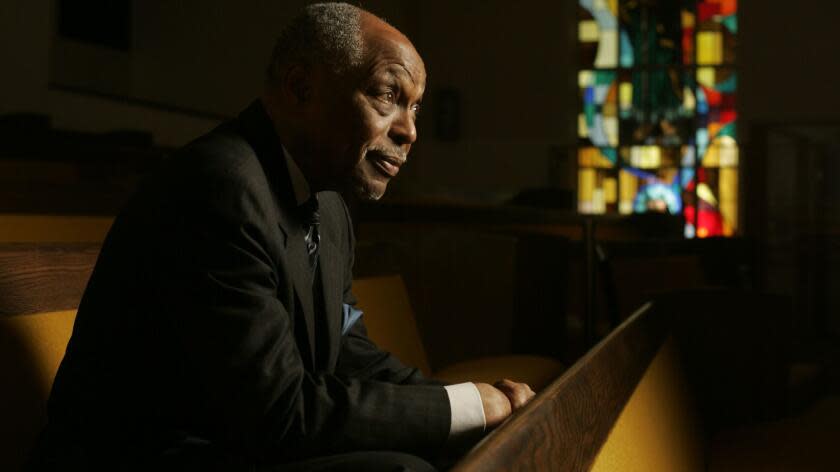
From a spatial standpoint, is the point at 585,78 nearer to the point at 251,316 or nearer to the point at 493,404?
the point at 493,404

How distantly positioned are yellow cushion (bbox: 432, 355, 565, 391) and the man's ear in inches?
53.1

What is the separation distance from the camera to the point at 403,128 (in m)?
1.29

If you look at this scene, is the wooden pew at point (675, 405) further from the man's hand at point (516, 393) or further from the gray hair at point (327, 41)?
the gray hair at point (327, 41)

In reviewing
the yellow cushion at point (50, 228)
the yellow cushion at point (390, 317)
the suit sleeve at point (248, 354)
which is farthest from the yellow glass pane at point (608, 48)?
the suit sleeve at point (248, 354)

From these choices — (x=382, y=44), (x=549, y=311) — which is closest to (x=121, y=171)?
(x=549, y=311)

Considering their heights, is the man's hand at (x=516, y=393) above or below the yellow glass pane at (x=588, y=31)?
below

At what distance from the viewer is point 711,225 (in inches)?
383

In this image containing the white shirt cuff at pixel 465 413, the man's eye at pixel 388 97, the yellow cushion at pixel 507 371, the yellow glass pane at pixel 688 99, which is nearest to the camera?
the white shirt cuff at pixel 465 413

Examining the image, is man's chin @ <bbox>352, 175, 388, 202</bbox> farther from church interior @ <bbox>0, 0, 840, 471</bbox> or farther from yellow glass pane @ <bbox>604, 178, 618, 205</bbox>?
yellow glass pane @ <bbox>604, 178, 618, 205</bbox>

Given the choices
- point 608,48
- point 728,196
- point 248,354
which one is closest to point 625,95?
point 608,48

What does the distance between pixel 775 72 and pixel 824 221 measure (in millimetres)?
2248

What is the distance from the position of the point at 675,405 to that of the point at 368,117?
107 cm

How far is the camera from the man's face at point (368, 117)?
1234mm

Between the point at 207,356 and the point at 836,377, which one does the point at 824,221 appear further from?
the point at 207,356
